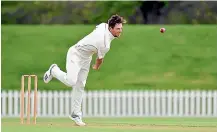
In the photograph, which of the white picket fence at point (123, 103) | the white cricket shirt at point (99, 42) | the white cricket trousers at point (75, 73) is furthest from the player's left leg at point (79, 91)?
the white picket fence at point (123, 103)

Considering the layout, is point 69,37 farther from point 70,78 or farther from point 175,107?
point 70,78

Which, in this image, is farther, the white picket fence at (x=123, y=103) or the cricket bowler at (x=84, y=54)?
the white picket fence at (x=123, y=103)

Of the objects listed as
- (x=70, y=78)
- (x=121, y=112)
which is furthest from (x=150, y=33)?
(x=70, y=78)

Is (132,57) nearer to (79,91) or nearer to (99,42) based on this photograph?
(79,91)

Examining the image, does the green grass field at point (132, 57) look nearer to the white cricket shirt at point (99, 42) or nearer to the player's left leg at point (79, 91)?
the player's left leg at point (79, 91)

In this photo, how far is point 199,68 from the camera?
26.0 m

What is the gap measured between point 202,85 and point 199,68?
1.15 m

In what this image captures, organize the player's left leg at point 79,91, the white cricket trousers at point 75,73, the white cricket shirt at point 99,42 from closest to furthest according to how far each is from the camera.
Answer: the white cricket shirt at point 99,42
the white cricket trousers at point 75,73
the player's left leg at point 79,91

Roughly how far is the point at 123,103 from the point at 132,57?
4.67 m

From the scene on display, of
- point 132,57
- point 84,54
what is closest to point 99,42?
point 84,54

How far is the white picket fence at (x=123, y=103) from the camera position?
72.1ft

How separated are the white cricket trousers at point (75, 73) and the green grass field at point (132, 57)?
1227 centimetres

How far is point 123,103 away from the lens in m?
22.2

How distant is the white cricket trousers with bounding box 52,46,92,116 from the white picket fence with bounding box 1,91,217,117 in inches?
366
